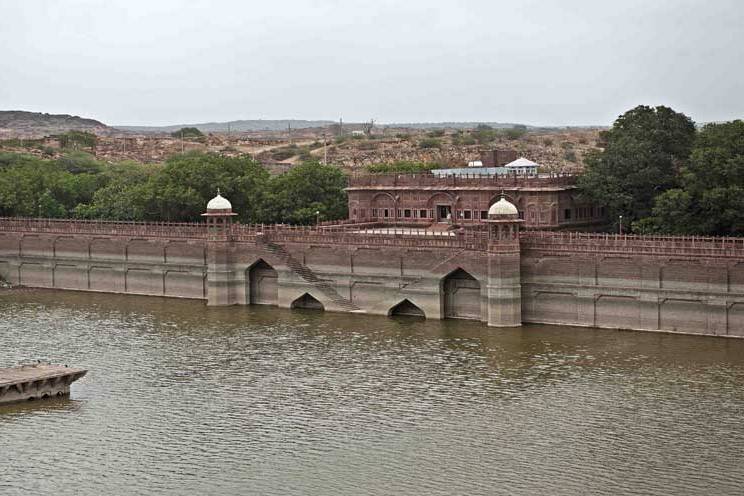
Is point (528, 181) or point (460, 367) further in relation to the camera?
point (528, 181)

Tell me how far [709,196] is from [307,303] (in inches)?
991

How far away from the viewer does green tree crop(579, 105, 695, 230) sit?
254ft

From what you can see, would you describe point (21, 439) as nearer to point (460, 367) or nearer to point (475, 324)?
point (460, 367)

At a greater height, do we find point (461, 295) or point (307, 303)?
point (461, 295)

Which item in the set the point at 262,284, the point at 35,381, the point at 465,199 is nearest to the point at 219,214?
the point at 262,284

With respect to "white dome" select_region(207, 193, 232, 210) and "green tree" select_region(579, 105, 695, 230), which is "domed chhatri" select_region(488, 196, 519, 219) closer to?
"green tree" select_region(579, 105, 695, 230)

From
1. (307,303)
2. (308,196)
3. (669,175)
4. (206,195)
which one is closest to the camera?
(307,303)

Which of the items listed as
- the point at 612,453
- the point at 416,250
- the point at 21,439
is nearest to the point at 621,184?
the point at 416,250

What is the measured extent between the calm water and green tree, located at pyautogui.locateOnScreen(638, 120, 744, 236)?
11.7m

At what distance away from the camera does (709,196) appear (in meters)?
68.1

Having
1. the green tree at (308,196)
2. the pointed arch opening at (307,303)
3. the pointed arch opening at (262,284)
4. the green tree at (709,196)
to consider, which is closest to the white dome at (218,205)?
the pointed arch opening at (262,284)

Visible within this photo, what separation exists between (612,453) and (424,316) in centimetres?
2791

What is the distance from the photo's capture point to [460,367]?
54844mm

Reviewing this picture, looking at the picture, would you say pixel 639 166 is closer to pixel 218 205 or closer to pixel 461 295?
pixel 461 295
